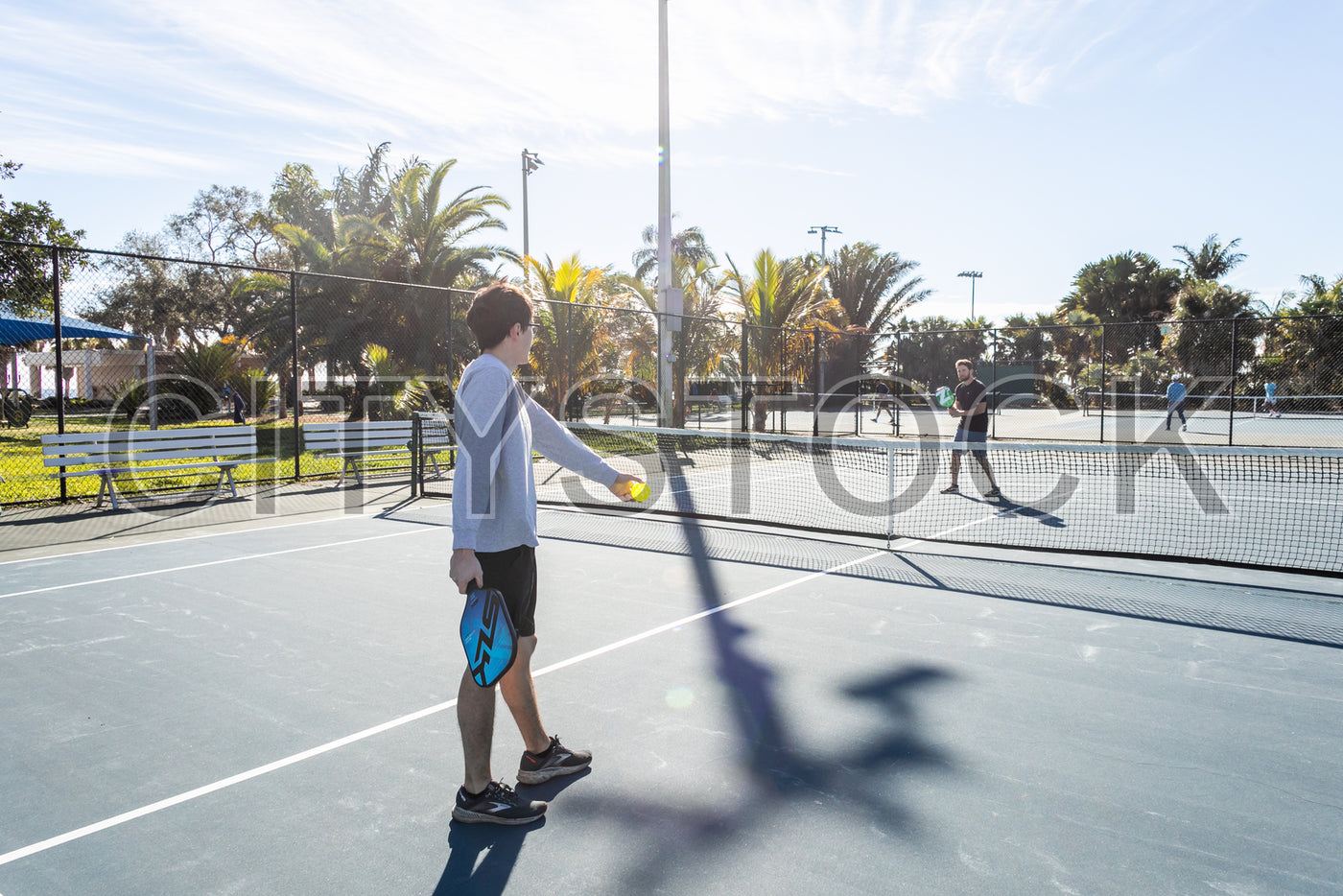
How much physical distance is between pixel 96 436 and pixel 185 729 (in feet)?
25.2

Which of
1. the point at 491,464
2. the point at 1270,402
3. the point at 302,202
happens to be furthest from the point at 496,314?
the point at 302,202

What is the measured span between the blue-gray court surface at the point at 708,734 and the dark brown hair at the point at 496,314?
1699mm

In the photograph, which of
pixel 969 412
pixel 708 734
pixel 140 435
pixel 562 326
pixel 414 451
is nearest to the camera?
pixel 708 734

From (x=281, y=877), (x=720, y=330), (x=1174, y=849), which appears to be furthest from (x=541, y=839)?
(x=720, y=330)

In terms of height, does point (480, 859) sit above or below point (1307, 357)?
below

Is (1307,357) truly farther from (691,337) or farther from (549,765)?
(549,765)

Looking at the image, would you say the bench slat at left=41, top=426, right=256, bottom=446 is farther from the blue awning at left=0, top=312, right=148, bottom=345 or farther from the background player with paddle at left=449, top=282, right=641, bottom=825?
the background player with paddle at left=449, top=282, right=641, bottom=825

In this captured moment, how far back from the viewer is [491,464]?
9.53 ft

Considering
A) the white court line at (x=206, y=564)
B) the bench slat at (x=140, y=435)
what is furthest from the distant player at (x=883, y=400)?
the white court line at (x=206, y=564)

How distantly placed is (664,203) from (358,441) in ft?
29.3

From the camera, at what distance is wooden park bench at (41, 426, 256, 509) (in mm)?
9742

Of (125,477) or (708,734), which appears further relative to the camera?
(125,477)

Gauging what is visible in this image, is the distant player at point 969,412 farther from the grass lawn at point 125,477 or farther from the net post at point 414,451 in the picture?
the grass lawn at point 125,477

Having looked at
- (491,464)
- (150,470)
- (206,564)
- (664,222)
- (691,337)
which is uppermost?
(664,222)
